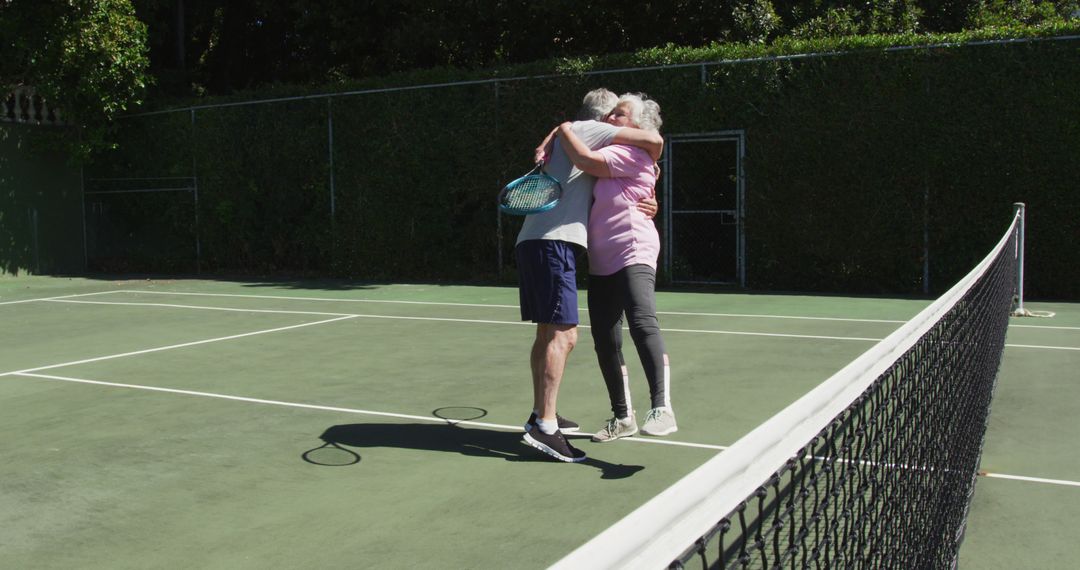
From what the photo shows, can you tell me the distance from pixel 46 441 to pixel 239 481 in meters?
1.45

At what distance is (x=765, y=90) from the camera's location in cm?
1321

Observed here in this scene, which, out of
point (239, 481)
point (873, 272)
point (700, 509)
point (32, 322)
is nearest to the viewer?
point (700, 509)

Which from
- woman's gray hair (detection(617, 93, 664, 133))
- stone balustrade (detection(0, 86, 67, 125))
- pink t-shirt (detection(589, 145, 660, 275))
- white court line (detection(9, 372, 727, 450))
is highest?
stone balustrade (detection(0, 86, 67, 125))

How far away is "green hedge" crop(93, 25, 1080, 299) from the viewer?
38.9ft

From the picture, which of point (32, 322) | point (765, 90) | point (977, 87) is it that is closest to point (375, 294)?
point (32, 322)

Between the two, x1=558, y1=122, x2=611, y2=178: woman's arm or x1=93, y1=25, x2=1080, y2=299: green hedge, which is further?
x1=93, y1=25, x2=1080, y2=299: green hedge

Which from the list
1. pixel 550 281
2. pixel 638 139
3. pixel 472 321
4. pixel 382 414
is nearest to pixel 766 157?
pixel 472 321

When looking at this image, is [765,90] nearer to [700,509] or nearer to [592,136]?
[592,136]

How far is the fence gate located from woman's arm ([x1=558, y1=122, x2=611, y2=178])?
31.2 ft

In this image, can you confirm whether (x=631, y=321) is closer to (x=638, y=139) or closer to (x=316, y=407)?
(x=638, y=139)

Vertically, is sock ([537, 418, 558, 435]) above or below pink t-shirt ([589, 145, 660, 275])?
below

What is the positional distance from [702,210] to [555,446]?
991 cm

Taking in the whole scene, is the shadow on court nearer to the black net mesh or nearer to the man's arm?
the black net mesh

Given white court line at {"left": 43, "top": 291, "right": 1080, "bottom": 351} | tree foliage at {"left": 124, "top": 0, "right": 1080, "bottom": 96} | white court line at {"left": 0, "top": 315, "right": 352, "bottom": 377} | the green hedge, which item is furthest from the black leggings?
tree foliage at {"left": 124, "top": 0, "right": 1080, "bottom": 96}
